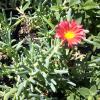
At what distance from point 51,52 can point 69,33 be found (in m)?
0.16

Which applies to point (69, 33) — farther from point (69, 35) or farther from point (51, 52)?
point (51, 52)

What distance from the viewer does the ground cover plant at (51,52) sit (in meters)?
1.82

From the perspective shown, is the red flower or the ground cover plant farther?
the ground cover plant

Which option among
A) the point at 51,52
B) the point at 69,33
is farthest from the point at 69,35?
the point at 51,52

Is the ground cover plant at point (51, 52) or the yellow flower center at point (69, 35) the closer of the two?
the yellow flower center at point (69, 35)

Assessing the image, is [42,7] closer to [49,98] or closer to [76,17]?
[76,17]

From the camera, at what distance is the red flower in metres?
1.67

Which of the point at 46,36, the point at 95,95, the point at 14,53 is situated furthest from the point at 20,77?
the point at 95,95

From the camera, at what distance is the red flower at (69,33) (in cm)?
167

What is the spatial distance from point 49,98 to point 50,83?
0.51ft

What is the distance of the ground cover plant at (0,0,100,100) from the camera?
182 centimetres

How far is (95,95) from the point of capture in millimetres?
1903

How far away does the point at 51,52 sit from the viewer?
180cm

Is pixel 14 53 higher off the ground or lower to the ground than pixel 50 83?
higher
